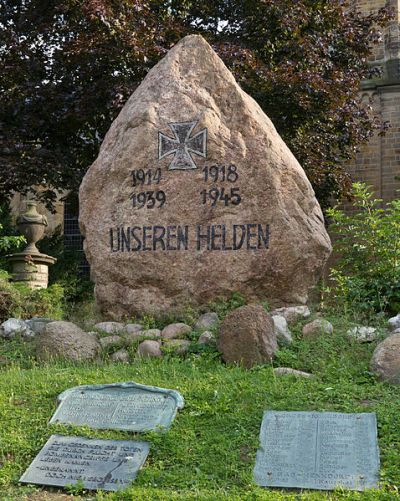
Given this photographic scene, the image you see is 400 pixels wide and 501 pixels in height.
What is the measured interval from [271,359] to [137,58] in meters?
7.54

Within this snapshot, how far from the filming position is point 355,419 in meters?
4.67

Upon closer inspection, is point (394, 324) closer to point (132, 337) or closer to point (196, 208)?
point (196, 208)

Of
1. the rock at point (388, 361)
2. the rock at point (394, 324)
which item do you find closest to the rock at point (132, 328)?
the rock at point (394, 324)

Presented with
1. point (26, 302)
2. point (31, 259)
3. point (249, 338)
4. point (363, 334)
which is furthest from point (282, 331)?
point (31, 259)

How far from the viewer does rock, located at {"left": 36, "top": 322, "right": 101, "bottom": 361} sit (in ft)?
21.3

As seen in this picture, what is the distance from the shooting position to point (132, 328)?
7.33 m

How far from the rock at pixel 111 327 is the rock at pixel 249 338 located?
151cm

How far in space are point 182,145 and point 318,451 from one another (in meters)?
4.29

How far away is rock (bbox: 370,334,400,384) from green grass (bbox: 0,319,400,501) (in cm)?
9

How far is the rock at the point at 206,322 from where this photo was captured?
7.03 metres

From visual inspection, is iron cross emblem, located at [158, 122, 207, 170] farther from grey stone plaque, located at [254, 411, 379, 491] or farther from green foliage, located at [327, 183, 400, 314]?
grey stone plaque, located at [254, 411, 379, 491]

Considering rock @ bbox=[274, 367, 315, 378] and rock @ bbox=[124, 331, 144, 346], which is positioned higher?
rock @ bbox=[124, 331, 144, 346]

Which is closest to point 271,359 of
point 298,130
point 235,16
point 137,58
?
point 137,58

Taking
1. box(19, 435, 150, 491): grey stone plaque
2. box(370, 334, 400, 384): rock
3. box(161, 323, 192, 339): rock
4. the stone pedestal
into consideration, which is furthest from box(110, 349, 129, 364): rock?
the stone pedestal
